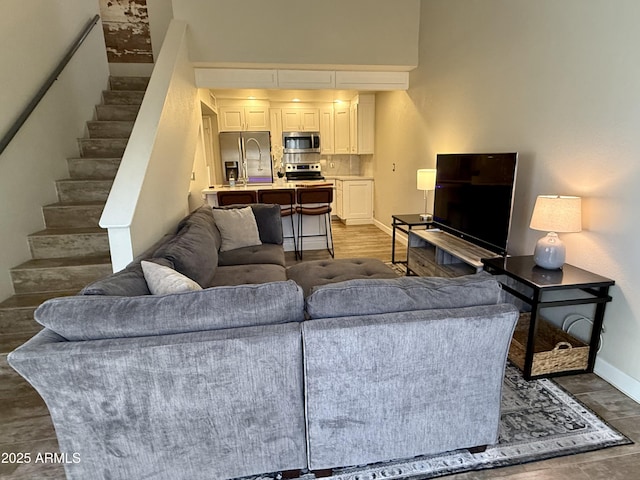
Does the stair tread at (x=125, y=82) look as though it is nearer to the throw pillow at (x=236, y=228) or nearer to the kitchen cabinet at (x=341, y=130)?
the throw pillow at (x=236, y=228)

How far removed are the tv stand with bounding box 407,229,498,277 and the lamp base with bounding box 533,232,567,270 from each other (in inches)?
19.7

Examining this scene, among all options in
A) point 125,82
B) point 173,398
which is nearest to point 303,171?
point 125,82

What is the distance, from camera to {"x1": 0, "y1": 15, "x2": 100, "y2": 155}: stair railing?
2.67 m

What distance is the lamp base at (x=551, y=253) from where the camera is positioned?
223 centimetres

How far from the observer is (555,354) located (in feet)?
7.27

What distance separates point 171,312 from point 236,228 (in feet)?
7.50

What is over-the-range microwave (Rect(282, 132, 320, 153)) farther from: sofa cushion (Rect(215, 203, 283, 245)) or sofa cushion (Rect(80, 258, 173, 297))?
sofa cushion (Rect(80, 258, 173, 297))

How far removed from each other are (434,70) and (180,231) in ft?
11.2

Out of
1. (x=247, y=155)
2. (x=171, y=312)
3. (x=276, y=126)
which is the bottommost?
(x=171, y=312)

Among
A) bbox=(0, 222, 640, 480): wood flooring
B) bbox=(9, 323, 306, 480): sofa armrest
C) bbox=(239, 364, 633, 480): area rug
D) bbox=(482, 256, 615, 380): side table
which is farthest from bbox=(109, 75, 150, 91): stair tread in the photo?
bbox=(239, 364, 633, 480): area rug

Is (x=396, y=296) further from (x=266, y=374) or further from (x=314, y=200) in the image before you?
(x=314, y=200)

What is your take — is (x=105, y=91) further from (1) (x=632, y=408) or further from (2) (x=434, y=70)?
(1) (x=632, y=408)

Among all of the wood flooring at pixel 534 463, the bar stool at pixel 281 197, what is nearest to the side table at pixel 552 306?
the wood flooring at pixel 534 463

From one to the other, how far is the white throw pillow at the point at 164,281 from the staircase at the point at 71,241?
123 centimetres
